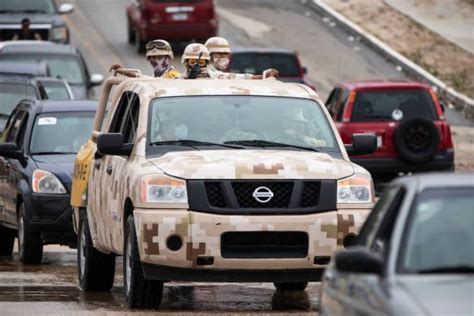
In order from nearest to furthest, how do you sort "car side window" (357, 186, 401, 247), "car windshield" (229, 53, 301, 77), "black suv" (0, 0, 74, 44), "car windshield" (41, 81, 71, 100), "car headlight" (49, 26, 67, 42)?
"car side window" (357, 186, 401, 247) < "car windshield" (41, 81, 71, 100) < "car windshield" (229, 53, 301, 77) < "car headlight" (49, 26, 67, 42) < "black suv" (0, 0, 74, 44)

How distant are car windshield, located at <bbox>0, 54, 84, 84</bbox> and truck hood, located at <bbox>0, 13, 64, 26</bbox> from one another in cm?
624

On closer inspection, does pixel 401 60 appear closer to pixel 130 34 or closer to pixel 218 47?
pixel 130 34

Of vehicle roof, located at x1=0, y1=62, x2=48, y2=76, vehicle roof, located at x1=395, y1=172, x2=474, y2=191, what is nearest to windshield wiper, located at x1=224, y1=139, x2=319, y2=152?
vehicle roof, located at x1=395, y1=172, x2=474, y2=191

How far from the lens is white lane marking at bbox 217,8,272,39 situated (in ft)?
152

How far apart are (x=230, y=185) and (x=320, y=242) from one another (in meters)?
0.73

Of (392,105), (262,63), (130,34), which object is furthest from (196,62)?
(130,34)

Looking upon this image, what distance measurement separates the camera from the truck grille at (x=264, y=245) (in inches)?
486

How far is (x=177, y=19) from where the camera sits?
42.3 meters

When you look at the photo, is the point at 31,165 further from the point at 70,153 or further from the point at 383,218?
the point at 383,218

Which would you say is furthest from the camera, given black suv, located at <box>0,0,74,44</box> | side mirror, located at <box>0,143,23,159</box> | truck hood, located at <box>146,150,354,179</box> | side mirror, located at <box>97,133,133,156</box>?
black suv, located at <box>0,0,74,44</box>

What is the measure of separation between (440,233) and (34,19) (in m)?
32.1

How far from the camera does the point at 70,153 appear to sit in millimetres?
18500

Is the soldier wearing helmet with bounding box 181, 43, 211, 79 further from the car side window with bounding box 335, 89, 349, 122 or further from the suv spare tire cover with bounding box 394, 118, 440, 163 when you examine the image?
the car side window with bounding box 335, 89, 349, 122

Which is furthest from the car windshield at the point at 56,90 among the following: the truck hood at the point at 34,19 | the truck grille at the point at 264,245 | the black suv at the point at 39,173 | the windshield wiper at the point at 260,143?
the truck grille at the point at 264,245
